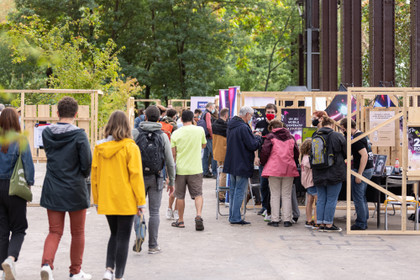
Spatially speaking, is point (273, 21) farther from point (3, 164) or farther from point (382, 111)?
point (3, 164)

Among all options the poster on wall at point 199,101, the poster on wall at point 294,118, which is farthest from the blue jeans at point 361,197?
the poster on wall at point 199,101

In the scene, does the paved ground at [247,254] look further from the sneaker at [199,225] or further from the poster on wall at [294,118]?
the poster on wall at [294,118]

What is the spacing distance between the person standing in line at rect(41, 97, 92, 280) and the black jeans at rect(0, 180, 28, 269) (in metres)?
0.31

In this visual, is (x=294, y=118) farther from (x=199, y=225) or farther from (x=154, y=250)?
(x=154, y=250)

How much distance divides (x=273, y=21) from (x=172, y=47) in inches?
279

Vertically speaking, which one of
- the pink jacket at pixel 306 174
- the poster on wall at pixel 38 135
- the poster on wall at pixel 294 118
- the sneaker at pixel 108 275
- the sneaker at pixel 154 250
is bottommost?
the sneaker at pixel 154 250

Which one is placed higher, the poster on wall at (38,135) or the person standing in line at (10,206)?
the poster on wall at (38,135)

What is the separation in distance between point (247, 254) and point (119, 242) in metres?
2.36

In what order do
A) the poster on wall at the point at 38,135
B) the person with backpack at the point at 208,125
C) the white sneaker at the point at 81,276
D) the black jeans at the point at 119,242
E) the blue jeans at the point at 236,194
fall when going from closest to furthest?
the black jeans at the point at 119,242
the white sneaker at the point at 81,276
the blue jeans at the point at 236,194
the poster on wall at the point at 38,135
the person with backpack at the point at 208,125

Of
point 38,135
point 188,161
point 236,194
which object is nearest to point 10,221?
point 188,161

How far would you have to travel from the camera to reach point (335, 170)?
30.1 feet

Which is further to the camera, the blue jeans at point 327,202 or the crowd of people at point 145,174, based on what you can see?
the blue jeans at point 327,202

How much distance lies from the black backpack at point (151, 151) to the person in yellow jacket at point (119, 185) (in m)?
1.52

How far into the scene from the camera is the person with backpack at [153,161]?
7516 mm
